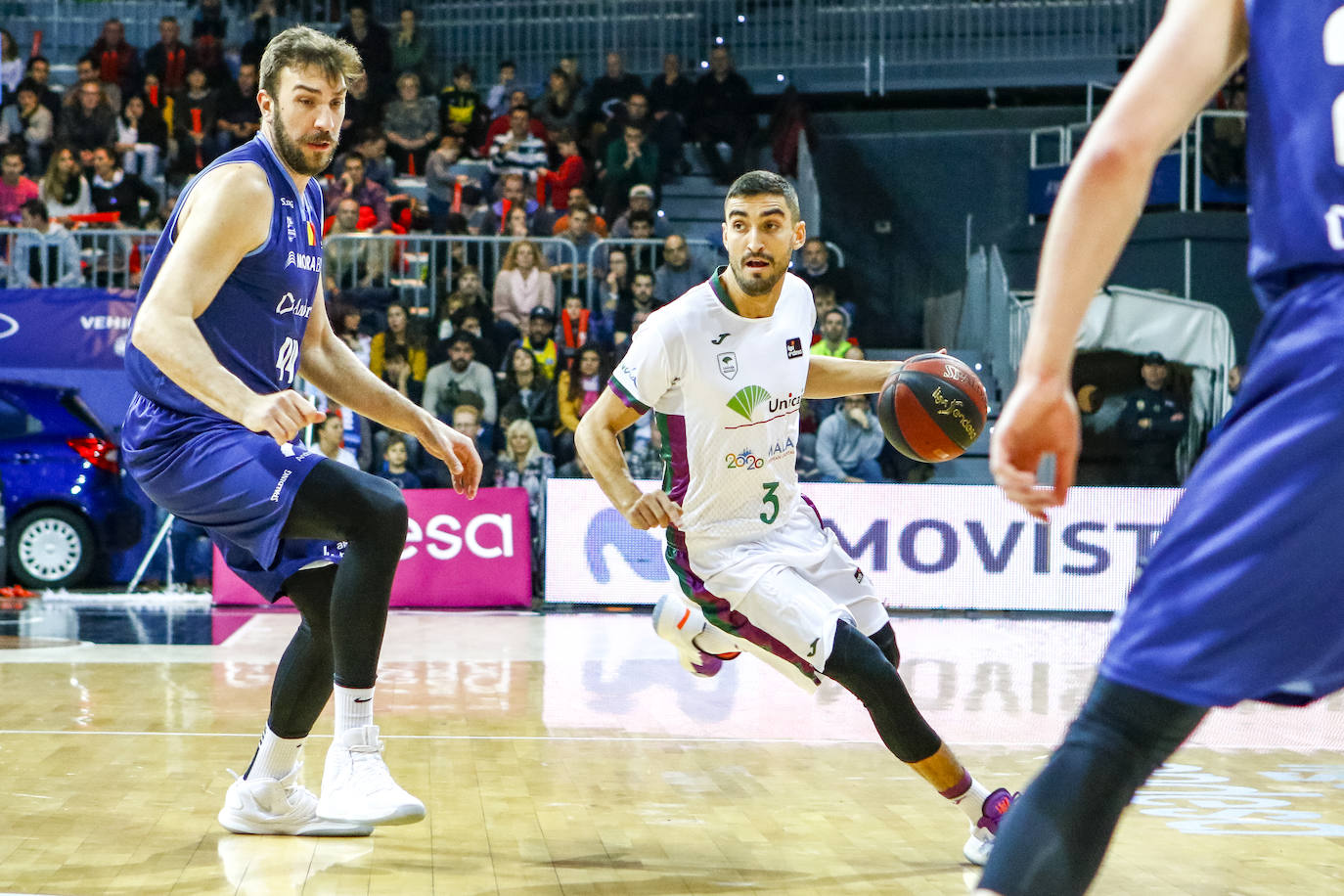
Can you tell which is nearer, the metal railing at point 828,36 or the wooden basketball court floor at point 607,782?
the wooden basketball court floor at point 607,782

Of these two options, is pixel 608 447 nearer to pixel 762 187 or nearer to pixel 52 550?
pixel 762 187

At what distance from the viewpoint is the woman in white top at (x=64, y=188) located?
14281 millimetres

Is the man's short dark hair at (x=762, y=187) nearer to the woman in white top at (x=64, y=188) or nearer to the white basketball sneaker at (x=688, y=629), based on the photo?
the white basketball sneaker at (x=688, y=629)

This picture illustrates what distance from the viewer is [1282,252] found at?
1.85 m

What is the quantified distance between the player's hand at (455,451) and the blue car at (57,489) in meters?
8.45

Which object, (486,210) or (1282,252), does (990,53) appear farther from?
(1282,252)

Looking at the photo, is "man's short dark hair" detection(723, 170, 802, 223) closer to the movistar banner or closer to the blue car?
the movistar banner

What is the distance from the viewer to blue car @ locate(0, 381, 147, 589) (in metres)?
11.6

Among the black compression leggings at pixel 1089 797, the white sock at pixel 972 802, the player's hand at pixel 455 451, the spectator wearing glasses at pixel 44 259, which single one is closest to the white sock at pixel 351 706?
the player's hand at pixel 455 451

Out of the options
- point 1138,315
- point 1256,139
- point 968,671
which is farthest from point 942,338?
point 1256,139

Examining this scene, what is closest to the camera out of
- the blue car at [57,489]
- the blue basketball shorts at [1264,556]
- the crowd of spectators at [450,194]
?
the blue basketball shorts at [1264,556]

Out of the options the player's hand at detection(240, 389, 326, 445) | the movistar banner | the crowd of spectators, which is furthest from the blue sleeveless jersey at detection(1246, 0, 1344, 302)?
the crowd of spectators

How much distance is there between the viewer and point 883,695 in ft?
12.7

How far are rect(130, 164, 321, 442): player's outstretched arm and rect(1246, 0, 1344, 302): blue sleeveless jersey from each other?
213cm
